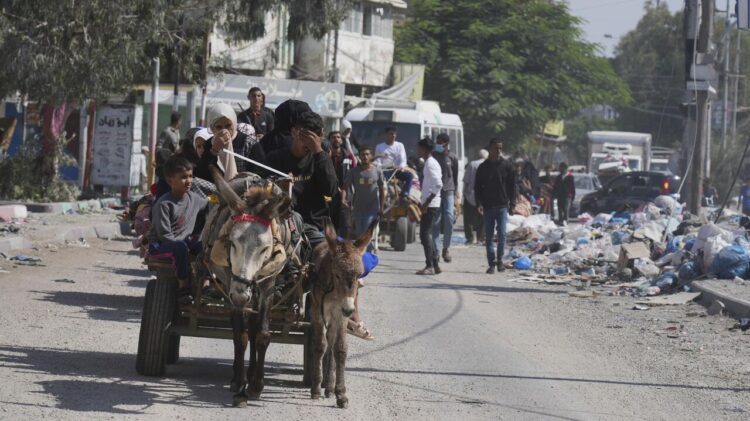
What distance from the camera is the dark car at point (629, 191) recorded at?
37.5 meters

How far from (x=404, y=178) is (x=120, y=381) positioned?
13134 millimetres

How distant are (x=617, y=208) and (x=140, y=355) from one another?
29848 millimetres

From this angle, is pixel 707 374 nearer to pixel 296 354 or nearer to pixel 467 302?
pixel 296 354

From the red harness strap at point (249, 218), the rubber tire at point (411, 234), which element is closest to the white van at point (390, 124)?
the rubber tire at point (411, 234)

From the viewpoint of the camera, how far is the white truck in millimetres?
59719

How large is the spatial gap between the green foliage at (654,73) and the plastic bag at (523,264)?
7100cm

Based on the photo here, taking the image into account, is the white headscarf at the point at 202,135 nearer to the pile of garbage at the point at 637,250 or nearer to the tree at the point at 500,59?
the pile of garbage at the point at 637,250

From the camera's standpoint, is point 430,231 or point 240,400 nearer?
point 240,400

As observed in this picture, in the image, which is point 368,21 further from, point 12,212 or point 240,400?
point 240,400

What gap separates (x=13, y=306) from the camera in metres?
12.6

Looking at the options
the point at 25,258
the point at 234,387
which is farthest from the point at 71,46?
the point at 234,387

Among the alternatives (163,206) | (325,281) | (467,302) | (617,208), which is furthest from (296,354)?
(617,208)

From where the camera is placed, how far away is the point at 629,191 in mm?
38156

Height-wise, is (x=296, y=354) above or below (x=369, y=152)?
below
